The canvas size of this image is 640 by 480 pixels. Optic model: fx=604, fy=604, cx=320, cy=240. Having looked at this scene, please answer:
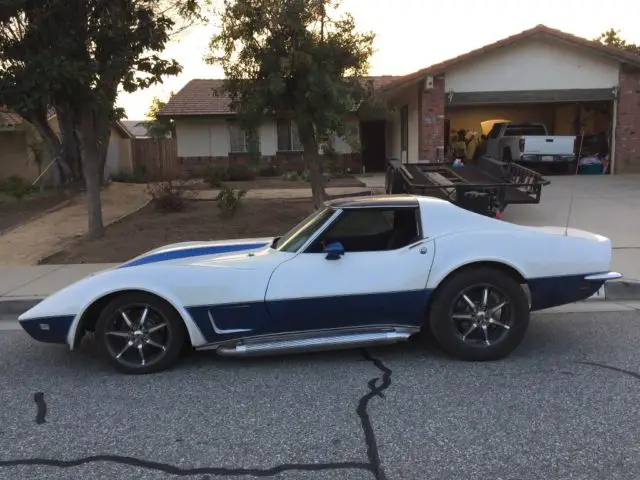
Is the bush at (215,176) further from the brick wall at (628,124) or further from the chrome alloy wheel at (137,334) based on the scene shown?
the chrome alloy wheel at (137,334)

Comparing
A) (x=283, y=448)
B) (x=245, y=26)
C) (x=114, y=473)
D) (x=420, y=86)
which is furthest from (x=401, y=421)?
(x=420, y=86)

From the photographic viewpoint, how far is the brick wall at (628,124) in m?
20.0

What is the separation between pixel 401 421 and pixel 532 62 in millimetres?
18692

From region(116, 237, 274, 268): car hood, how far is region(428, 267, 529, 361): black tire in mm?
1712

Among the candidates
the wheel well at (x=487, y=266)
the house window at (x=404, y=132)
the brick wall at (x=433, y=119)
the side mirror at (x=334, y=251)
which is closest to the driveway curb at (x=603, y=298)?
the wheel well at (x=487, y=266)

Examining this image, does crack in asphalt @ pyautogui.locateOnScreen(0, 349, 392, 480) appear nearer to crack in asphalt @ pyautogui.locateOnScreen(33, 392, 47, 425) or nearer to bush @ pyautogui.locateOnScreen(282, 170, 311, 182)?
crack in asphalt @ pyautogui.locateOnScreen(33, 392, 47, 425)

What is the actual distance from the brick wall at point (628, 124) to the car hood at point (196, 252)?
1820 centimetres

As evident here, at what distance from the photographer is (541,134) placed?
72.3 feet

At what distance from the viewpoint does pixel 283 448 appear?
11.3 feet

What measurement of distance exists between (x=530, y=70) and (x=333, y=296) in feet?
58.3

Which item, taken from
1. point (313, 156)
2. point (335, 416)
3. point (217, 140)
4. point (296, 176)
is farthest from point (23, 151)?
point (335, 416)

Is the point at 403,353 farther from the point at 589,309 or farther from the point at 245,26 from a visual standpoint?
the point at 245,26

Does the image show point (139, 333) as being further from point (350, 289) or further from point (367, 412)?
point (367, 412)

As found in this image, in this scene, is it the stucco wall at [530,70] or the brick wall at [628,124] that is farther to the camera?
the brick wall at [628,124]
